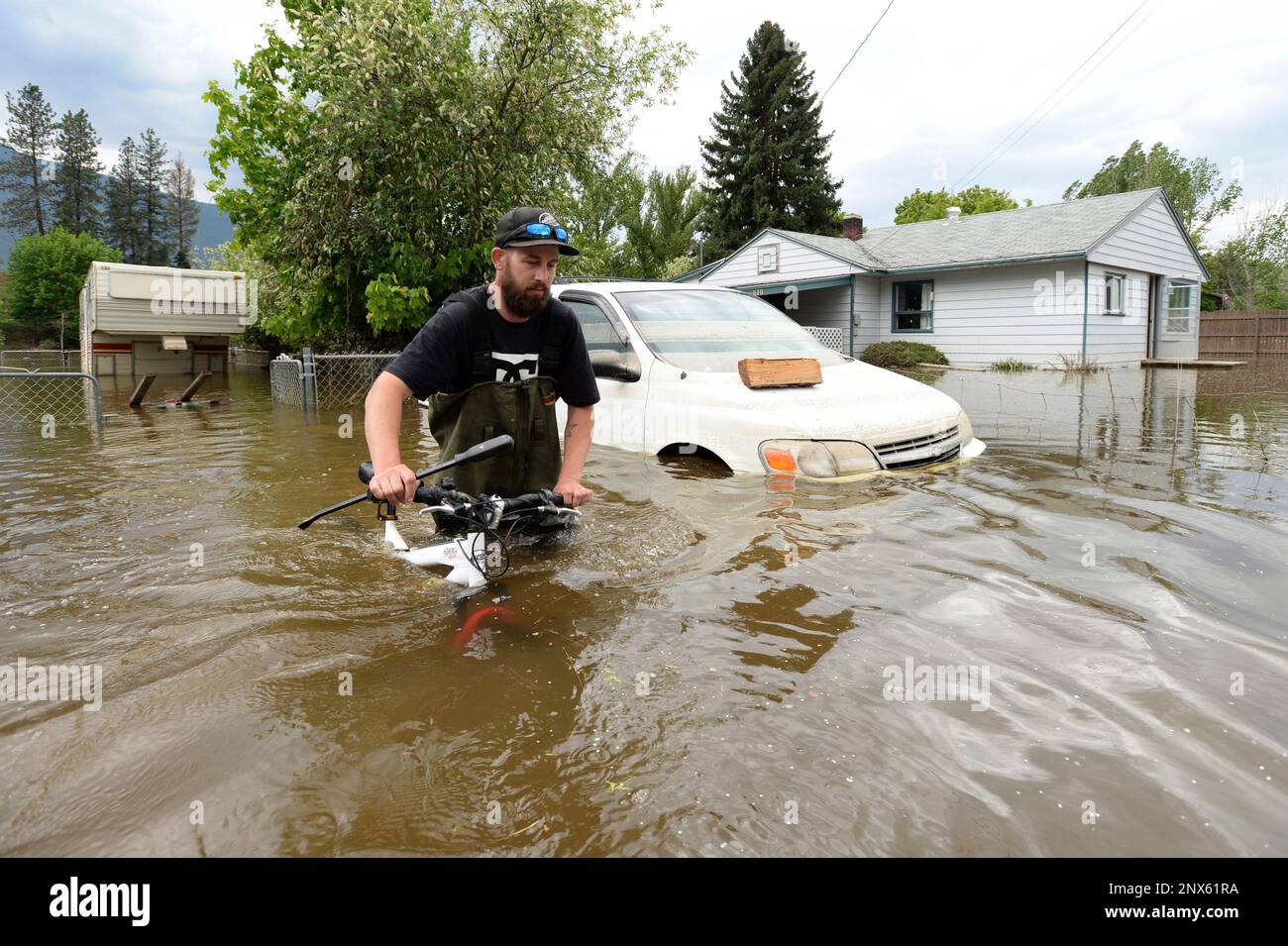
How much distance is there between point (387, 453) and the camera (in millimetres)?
3205

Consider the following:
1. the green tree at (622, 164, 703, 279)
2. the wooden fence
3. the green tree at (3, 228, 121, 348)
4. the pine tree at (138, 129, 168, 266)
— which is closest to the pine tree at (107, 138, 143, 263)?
the pine tree at (138, 129, 168, 266)

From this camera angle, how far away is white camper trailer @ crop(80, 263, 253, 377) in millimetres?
20859

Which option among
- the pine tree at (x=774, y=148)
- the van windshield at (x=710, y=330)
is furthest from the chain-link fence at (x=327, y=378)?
the pine tree at (x=774, y=148)

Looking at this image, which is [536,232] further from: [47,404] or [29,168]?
[29,168]

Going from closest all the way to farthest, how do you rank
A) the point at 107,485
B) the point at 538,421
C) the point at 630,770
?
the point at 630,770 < the point at 538,421 < the point at 107,485

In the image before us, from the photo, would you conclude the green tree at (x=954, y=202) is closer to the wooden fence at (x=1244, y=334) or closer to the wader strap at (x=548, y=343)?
the wooden fence at (x=1244, y=334)

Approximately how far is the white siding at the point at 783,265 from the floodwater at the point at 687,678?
65.8ft

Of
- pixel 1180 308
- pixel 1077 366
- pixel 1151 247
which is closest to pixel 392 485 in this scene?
pixel 1077 366

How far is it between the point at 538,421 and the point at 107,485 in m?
4.48

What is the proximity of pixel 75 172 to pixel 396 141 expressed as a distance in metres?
81.8

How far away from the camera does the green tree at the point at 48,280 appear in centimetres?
5841

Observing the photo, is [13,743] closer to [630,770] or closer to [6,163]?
[630,770]
